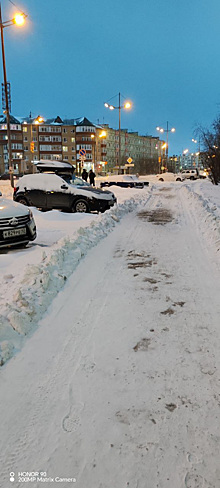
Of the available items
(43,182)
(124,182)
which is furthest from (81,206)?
(124,182)

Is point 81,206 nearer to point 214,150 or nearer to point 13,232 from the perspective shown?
point 13,232

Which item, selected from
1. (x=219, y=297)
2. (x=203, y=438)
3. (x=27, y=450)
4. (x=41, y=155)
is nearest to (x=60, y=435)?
(x=27, y=450)

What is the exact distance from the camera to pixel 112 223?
417 inches

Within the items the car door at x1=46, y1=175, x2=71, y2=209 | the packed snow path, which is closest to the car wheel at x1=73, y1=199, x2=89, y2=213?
the car door at x1=46, y1=175, x2=71, y2=209

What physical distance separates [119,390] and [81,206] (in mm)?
10278

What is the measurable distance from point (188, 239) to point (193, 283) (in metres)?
3.51

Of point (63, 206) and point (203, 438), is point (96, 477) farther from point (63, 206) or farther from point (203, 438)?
point (63, 206)

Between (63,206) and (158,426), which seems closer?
(158,426)

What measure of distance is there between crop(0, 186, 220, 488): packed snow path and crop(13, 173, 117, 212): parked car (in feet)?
24.9

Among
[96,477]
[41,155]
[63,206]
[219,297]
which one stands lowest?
[96,477]

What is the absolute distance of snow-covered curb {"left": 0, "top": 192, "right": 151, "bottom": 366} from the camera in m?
3.56

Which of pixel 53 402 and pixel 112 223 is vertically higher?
pixel 112 223

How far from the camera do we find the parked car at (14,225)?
681 cm

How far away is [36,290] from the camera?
4.59 m
